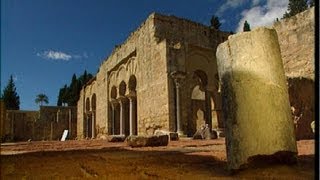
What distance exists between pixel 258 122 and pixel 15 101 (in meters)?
60.1

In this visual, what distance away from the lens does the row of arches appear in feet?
68.4

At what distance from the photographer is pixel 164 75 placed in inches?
636

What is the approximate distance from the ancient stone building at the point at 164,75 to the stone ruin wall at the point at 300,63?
5026 millimetres

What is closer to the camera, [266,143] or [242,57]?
[266,143]

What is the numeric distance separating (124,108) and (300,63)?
13.0 metres

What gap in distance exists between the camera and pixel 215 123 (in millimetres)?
20328

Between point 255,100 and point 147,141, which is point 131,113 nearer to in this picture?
point 147,141

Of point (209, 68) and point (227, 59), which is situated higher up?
point (209, 68)

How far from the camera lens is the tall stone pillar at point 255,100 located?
3.71m

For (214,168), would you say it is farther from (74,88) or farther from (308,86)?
(74,88)

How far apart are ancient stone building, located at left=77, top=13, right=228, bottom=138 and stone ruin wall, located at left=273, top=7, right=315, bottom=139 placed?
5.03 meters

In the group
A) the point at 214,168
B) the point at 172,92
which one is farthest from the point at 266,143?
the point at 172,92

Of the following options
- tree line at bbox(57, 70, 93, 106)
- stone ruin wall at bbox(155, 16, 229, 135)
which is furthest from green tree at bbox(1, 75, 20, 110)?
stone ruin wall at bbox(155, 16, 229, 135)

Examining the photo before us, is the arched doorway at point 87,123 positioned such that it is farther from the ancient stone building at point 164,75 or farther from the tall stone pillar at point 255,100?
the tall stone pillar at point 255,100
